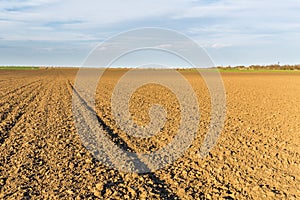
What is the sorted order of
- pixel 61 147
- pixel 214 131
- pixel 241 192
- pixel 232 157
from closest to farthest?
1. pixel 241 192
2. pixel 232 157
3. pixel 61 147
4. pixel 214 131

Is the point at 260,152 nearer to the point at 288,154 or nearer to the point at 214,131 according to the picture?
the point at 288,154

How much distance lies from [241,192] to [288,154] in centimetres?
281

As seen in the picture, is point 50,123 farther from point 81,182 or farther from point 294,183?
point 294,183

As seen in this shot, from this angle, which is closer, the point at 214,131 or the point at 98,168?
the point at 98,168

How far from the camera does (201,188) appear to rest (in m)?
6.16

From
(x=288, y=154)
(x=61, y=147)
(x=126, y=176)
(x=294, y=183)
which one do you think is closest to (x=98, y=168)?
(x=126, y=176)

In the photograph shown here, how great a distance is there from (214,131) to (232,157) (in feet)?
9.33

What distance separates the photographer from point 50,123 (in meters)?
11.4

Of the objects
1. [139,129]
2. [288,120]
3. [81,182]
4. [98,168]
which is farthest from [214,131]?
[81,182]

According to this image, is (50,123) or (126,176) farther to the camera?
(50,123)

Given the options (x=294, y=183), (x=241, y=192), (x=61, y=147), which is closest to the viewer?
(x=241, y=192)

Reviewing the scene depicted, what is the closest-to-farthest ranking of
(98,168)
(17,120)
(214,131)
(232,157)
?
(98,168), (232,157), (214,131), (17,120)

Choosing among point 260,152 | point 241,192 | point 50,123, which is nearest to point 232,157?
point 260,152

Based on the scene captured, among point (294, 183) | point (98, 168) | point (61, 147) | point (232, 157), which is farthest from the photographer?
point (61, 147)
